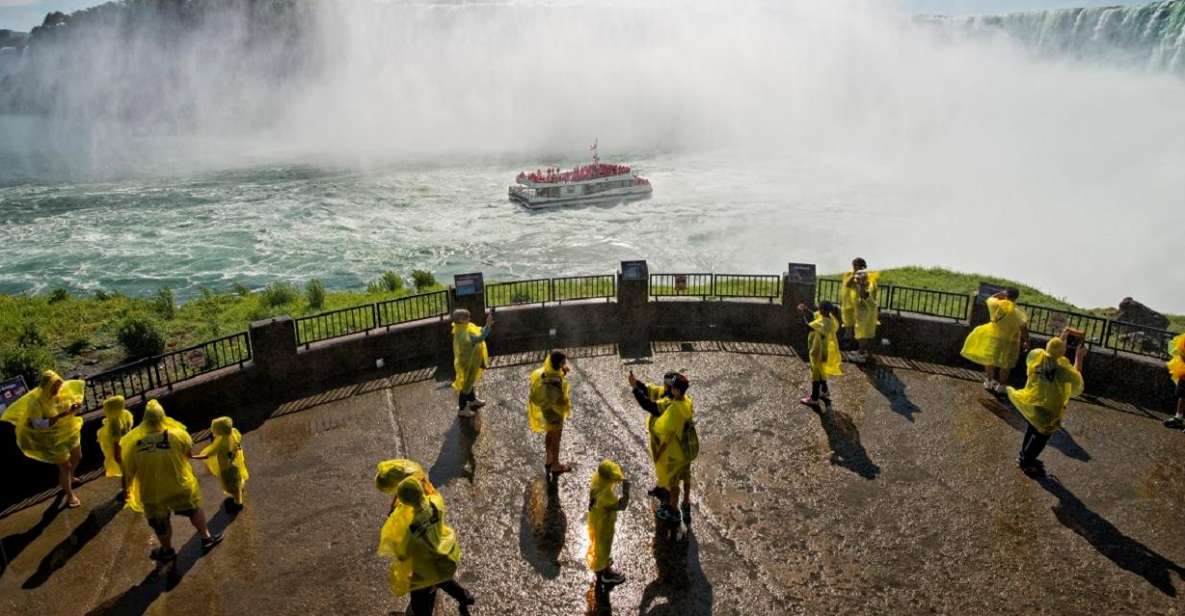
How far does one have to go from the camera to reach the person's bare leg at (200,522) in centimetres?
700

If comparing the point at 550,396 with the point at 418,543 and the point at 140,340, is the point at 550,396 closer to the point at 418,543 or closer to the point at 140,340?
the point at 418,543

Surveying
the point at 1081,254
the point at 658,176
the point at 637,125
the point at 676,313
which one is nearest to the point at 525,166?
the point at 658,176

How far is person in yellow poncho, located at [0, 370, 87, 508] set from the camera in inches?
298

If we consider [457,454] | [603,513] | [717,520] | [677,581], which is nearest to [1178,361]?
[717,520]

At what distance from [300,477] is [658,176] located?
49.9 meters

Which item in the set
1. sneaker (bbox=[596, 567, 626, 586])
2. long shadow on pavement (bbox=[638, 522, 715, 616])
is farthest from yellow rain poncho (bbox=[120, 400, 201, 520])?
long shadow on pavement (bbox=[638, 522, 715, 616])

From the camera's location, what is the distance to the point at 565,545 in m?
7.29

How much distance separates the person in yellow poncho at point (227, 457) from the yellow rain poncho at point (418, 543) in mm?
2773

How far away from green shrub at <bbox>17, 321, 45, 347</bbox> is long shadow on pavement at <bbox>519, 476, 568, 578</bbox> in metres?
12.8

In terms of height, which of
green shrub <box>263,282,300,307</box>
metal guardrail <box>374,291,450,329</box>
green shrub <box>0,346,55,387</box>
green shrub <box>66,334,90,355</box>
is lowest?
green shrub <box>263,282,300,307</box>

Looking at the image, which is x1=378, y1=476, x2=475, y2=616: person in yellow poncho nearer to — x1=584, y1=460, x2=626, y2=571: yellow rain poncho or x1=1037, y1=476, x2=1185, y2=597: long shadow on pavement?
x1=584, y1=460, x2=626, y2=571: yellow rain poncho

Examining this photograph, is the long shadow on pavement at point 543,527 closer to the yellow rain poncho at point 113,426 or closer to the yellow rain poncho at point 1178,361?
the yellow rain poncho at point 113,426

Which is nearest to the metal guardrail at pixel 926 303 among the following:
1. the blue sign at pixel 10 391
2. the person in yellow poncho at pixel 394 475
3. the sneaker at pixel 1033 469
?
the sneaker at pixel 1033 469

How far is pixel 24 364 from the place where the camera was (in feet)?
38.5
